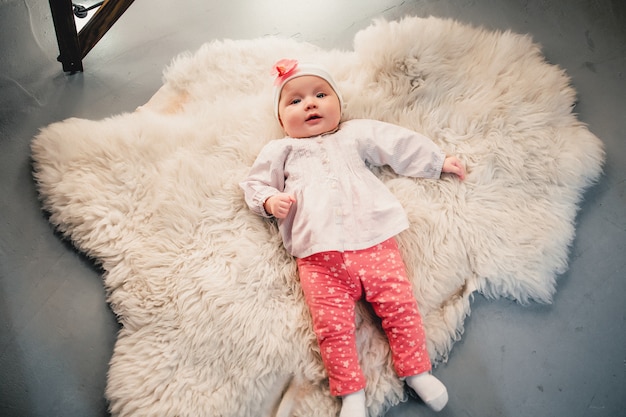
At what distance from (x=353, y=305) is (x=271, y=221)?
0.28 m

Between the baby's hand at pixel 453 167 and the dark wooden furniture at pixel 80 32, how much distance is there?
99 centimetres

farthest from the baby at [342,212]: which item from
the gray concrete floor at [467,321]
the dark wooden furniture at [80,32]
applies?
the dark wooden furniture at [80,32]

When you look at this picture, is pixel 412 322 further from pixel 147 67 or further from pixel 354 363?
pixel 147 67

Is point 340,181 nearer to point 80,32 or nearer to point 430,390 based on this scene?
point 430,390

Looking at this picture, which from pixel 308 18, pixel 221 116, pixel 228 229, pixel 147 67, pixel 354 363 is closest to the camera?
pixel 354 363

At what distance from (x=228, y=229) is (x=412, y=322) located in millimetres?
467

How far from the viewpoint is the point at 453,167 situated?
98 centimetres

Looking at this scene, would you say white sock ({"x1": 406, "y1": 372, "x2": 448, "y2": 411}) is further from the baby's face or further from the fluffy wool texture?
the baby's face

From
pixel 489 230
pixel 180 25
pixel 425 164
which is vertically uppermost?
pixel 180 25

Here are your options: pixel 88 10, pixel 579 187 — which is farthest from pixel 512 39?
pixel 88 10

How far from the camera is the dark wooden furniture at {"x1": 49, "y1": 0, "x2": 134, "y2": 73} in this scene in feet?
3.55

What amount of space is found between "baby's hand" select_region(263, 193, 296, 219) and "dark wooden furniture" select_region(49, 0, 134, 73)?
0.75 metres

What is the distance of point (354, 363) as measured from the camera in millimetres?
828

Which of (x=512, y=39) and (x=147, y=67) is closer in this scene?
(x=512, y=39)
